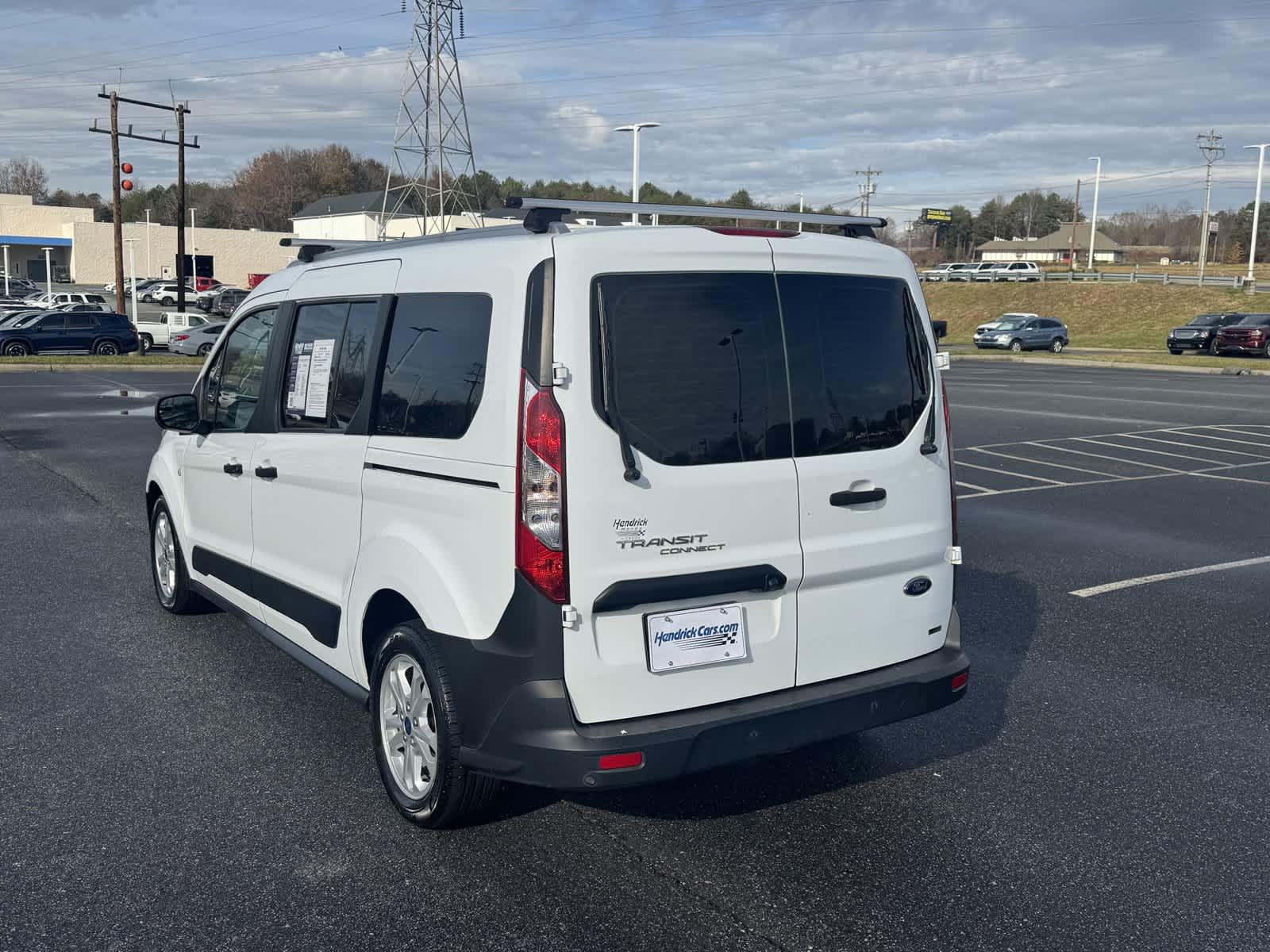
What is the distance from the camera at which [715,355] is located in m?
3.75

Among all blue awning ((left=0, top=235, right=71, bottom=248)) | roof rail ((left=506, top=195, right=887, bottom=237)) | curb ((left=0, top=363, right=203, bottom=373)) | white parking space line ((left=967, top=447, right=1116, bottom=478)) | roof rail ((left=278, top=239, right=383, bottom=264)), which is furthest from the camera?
blue awning ((left=0, top=235, right=71, bottom=248))

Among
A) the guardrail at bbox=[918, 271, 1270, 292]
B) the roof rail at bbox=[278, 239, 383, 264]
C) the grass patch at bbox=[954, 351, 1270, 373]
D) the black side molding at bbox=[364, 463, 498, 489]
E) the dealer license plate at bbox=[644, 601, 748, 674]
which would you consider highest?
the guardrail at bbox=[918, 271, 1270, 292]

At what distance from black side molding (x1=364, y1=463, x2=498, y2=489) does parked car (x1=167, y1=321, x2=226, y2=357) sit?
33.1 m

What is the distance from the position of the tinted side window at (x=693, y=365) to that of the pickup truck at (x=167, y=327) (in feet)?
123

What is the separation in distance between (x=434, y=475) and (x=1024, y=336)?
148 ft

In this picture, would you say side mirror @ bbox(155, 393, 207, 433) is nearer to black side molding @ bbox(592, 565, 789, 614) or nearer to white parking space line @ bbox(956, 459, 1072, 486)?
black side molding @ bbox(592, 565, 789, 614)

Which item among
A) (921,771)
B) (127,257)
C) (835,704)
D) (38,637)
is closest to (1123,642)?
(921,771)

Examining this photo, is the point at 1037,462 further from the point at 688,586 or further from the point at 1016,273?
the point at 1016,273

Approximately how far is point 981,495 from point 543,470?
9.00 meters

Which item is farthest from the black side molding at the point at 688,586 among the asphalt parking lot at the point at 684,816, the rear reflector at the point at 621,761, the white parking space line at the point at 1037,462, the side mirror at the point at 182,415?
the white parking space line at the point at 1037,462

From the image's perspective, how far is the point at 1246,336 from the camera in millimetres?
39375

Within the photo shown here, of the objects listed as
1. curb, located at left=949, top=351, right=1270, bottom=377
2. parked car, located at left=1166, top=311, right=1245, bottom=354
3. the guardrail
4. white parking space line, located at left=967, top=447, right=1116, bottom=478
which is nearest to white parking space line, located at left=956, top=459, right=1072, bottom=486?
white parking space line, located at left=967, top=447, right=1116, bottom=478

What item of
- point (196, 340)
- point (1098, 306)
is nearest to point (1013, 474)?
point (196, 340)

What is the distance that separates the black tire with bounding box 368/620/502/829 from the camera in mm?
3779
